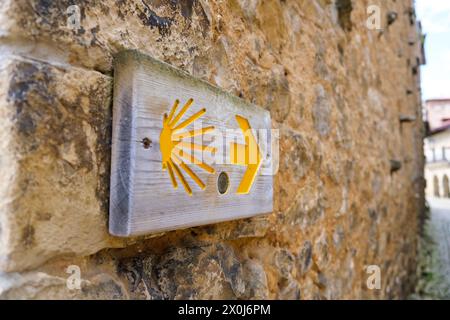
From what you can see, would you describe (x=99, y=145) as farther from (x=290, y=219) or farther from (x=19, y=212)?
(x=290, y=219)

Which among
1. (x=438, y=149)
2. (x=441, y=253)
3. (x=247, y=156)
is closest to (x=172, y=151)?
(x=247, y=156)

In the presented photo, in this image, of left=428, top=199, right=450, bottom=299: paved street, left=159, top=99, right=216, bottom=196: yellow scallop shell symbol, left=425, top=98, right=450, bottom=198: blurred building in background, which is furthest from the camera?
left=425, top=98, right=450, bottom=198: blurred building in background

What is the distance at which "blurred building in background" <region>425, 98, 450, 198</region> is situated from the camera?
31.7 feet

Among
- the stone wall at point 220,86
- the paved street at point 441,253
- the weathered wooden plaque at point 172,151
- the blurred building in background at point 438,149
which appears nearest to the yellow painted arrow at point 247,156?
the weathered wooden plaque at point 172,151

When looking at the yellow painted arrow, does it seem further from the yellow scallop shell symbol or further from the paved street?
the paved street

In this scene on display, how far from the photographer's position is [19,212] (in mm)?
461

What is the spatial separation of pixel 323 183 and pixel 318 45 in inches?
21.5

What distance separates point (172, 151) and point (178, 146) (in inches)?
0.7

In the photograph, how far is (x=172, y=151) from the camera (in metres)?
0.62

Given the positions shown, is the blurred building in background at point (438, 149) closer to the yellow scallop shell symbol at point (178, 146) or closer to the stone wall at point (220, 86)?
the stone wall at point (220, 86)

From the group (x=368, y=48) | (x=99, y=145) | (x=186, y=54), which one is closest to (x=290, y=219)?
(x=186, y=54)

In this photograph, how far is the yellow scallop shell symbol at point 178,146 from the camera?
0.61m

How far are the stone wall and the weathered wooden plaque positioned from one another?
0.12 ft

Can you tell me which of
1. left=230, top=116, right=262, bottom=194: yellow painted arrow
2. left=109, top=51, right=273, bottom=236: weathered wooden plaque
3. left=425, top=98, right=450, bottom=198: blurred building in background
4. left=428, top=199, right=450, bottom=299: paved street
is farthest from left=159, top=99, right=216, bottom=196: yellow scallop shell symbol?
left=425, top=98, right=450, bottom=198: blurred building in background
